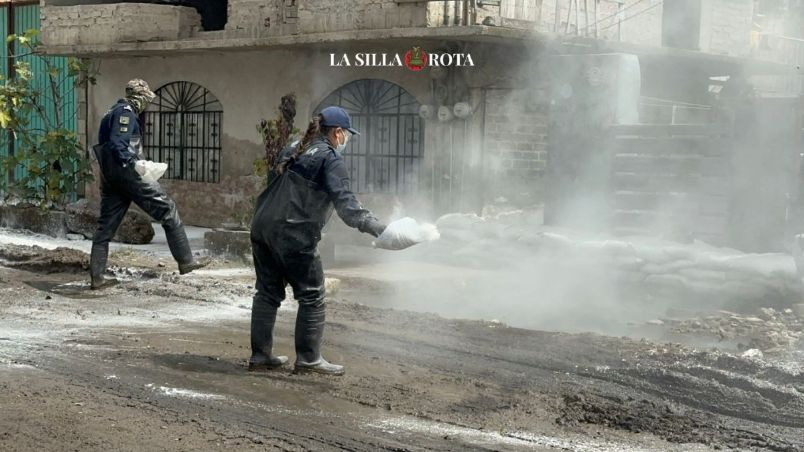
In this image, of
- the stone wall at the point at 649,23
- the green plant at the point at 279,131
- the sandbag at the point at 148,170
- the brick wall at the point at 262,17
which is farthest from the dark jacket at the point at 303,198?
the brick wall at the point at 262,17

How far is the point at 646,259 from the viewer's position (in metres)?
9.34

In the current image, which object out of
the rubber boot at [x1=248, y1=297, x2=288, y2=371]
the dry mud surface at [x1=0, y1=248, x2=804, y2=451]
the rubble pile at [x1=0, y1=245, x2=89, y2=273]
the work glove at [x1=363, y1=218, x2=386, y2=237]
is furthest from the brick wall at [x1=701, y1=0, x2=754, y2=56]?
the rubber boot at [x1=248, y1=297, x2=288, y2=371]

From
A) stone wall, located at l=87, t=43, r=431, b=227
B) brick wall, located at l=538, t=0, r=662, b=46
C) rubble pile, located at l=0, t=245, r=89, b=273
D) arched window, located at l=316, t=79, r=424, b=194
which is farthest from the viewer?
stone wall, located at l=87, t=43, r=431, b=227

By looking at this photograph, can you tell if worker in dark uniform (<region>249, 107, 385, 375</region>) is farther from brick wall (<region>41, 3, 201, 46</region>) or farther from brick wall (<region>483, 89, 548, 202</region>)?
brick wall (<region>41, 3, 201, 46</region>)

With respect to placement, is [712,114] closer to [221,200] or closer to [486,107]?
[486,107]

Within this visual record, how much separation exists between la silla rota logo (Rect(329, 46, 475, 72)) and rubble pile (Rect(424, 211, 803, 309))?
247 cm

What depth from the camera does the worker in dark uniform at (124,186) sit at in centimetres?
854

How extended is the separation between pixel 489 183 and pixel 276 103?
3823mm

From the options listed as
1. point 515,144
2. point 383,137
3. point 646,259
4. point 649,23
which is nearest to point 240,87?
point 383,137

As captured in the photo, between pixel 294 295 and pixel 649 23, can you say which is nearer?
pixel 294 295

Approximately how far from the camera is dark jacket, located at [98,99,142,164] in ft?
27.8

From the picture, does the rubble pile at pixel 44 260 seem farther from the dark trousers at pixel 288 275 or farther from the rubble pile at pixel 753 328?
the rubble pile at pixel 753 328

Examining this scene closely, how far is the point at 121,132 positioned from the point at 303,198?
11.6 feet

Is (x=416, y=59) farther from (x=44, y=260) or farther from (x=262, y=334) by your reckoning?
(x=262, y=334)
